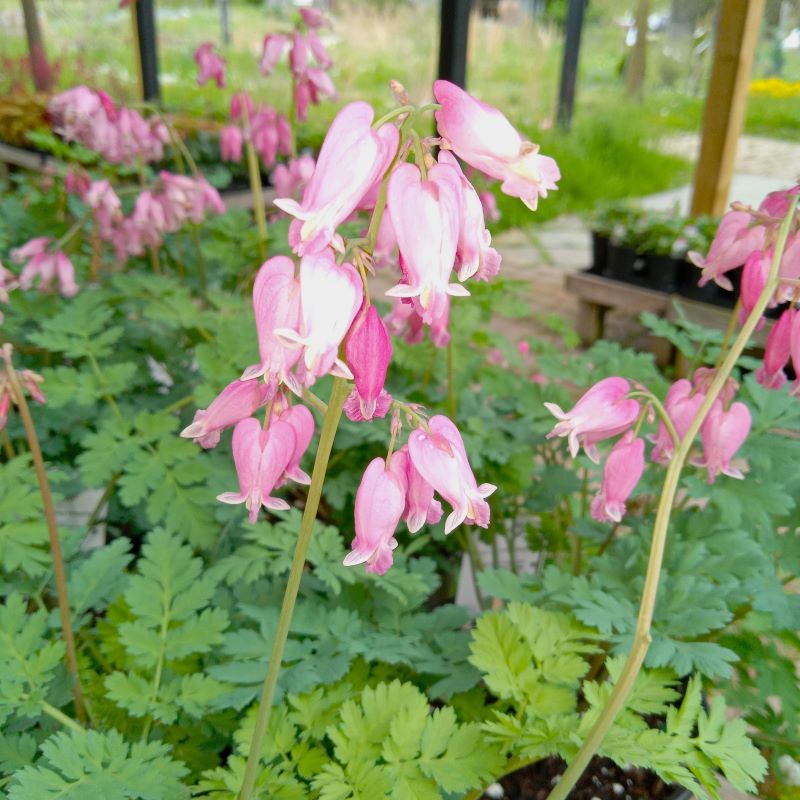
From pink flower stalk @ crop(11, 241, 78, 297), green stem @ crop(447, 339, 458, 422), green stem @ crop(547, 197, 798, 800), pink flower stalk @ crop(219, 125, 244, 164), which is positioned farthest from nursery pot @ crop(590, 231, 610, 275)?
green stem @ crop(547, 197, 798, 800)

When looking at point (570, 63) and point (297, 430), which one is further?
point (570, 63)

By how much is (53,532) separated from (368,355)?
641 millimetres

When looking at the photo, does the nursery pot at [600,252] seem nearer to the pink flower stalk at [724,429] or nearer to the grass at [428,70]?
the grass at [428,70]

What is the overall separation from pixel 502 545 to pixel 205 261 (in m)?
1.18

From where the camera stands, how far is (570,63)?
682 centimetres

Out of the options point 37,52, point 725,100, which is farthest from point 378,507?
point 37,52

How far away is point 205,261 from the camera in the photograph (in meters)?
2.40

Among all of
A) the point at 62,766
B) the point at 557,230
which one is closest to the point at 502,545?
the point at 62,766

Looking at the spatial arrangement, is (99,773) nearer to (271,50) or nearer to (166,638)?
(166,638)

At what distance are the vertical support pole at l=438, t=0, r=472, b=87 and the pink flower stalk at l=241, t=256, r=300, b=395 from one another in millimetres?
3436

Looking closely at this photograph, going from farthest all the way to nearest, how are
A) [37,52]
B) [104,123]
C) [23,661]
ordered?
[37,52]
[104,123]
[23,661]

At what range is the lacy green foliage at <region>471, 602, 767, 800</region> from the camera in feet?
3.11

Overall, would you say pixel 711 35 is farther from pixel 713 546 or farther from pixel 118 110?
pixel 713 546

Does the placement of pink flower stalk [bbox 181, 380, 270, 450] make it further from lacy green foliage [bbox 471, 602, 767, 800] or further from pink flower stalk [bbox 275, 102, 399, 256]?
lacy green foliage [bbox 471, 602, 767, 800]
